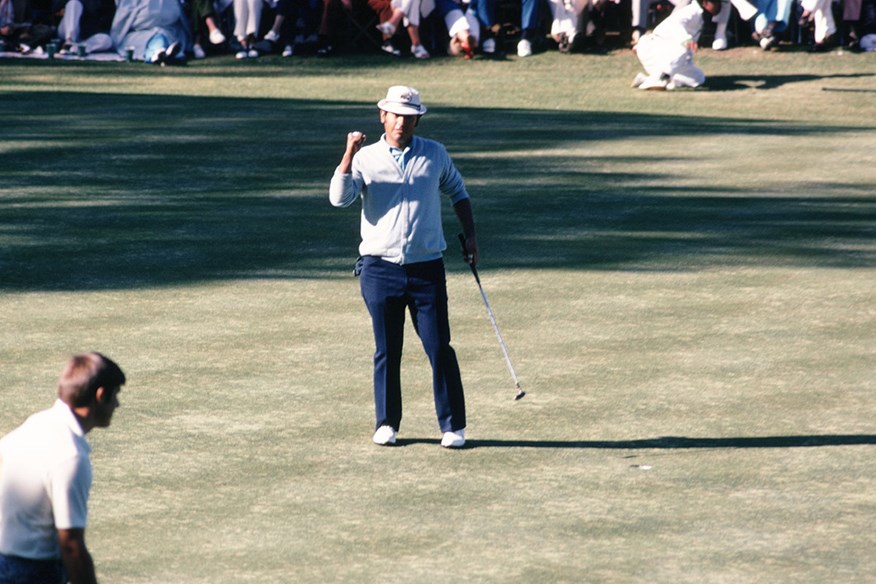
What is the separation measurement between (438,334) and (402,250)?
1.84 ft

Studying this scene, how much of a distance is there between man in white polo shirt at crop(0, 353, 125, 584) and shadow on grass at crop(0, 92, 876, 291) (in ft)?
29.0

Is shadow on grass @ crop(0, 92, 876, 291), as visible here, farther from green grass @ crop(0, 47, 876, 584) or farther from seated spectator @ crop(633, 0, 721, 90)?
seated spectator @ crop(633, 0, 721, 90)

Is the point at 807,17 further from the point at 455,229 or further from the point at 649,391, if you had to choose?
the point at 649,391

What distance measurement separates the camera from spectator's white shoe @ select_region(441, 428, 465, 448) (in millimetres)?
9680

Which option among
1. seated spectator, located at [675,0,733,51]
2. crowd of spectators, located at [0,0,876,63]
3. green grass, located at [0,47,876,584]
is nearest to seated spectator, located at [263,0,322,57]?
crowd of spectators, located at [0,0,876,63]

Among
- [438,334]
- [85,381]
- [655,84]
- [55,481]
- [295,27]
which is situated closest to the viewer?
[55,481]

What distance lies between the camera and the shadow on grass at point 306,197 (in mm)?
15289

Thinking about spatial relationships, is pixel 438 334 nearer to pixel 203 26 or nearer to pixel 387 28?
pixel 387 28

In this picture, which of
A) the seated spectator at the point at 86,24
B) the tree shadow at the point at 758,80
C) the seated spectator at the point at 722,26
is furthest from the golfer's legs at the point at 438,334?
the seated spectator at the point at 86,24

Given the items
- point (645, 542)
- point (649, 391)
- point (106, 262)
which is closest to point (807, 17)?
point (106, 262)

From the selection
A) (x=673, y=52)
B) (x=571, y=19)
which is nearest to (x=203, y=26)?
(x=571, y=19)

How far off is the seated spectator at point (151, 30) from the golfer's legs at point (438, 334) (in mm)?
17852

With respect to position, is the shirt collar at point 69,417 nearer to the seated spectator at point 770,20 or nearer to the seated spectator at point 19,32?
the seated spectator at point 770,20

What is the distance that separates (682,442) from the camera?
32.3ft
